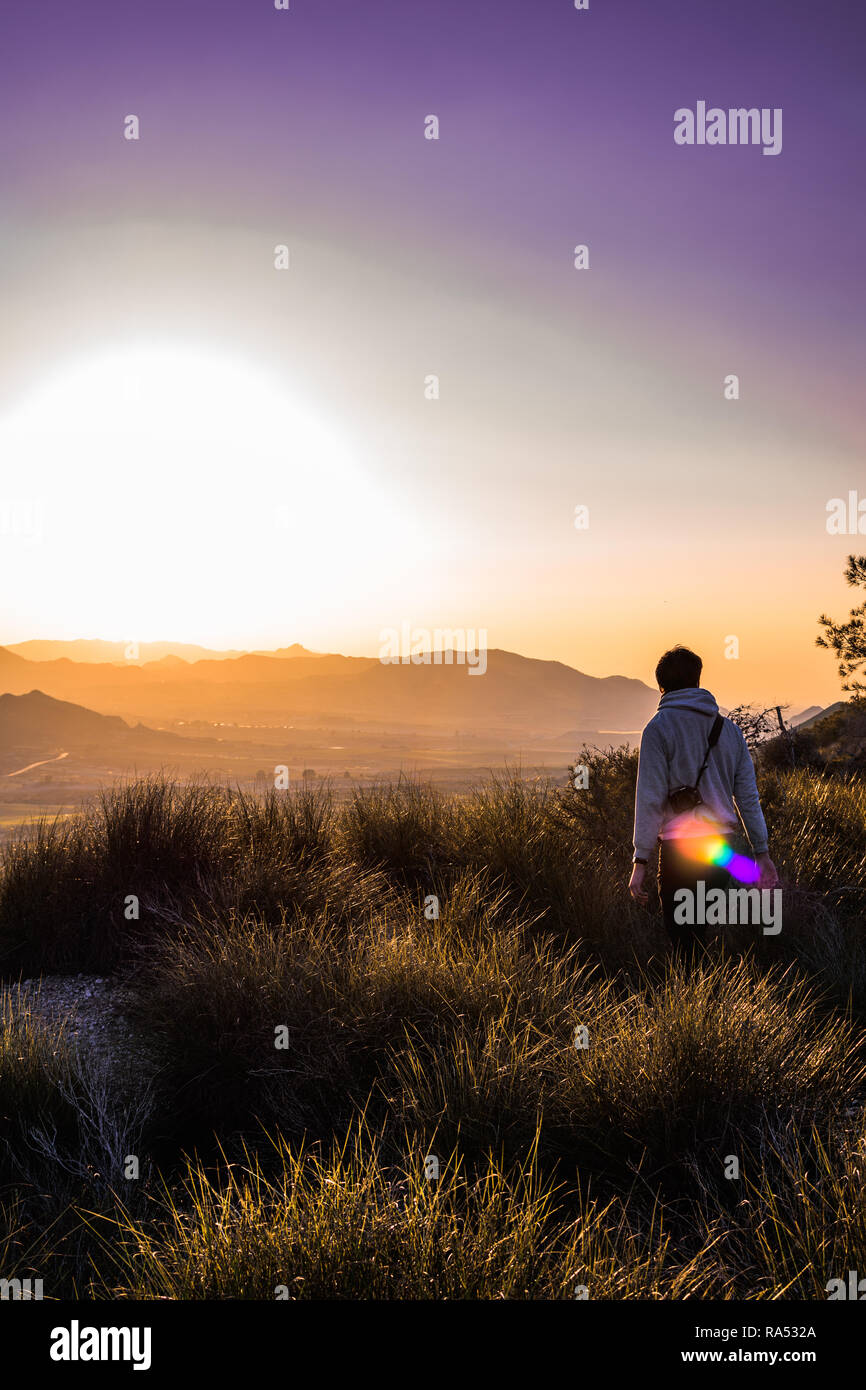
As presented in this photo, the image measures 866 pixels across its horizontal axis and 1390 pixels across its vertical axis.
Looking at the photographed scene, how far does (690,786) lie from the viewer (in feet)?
16.1

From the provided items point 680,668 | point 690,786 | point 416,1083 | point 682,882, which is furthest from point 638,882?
point 416,1083

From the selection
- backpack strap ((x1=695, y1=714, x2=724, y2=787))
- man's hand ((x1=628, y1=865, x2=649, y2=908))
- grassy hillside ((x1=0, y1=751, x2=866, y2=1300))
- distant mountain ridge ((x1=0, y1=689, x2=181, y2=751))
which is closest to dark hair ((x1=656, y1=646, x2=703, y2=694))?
backpack strap ((x1=695, y1=714, x2=724, y2=787))

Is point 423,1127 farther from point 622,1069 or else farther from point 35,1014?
point 35,1014

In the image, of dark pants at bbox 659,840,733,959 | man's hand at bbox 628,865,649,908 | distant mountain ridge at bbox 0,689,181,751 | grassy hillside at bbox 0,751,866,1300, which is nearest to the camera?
grassy hillside at bbox 0,751,866,1300

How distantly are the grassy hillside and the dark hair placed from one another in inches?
64.4

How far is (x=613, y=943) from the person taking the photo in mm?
6133

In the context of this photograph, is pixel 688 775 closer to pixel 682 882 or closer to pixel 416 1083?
pixel 682 882

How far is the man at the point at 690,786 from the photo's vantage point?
4.89 m

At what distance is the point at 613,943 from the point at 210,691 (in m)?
200

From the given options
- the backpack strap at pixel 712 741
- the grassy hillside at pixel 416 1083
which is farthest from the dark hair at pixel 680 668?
the grassy hillside at pixel 416 1083

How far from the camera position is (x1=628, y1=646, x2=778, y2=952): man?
193 inches

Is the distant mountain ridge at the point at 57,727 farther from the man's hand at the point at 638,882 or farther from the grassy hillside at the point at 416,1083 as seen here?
the man's hand at the point at 638,882

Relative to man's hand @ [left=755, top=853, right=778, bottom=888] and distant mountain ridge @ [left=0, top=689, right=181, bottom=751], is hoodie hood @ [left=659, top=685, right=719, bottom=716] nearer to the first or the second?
man's hand @ [left=755, top=853, right=778, bottom=888]
